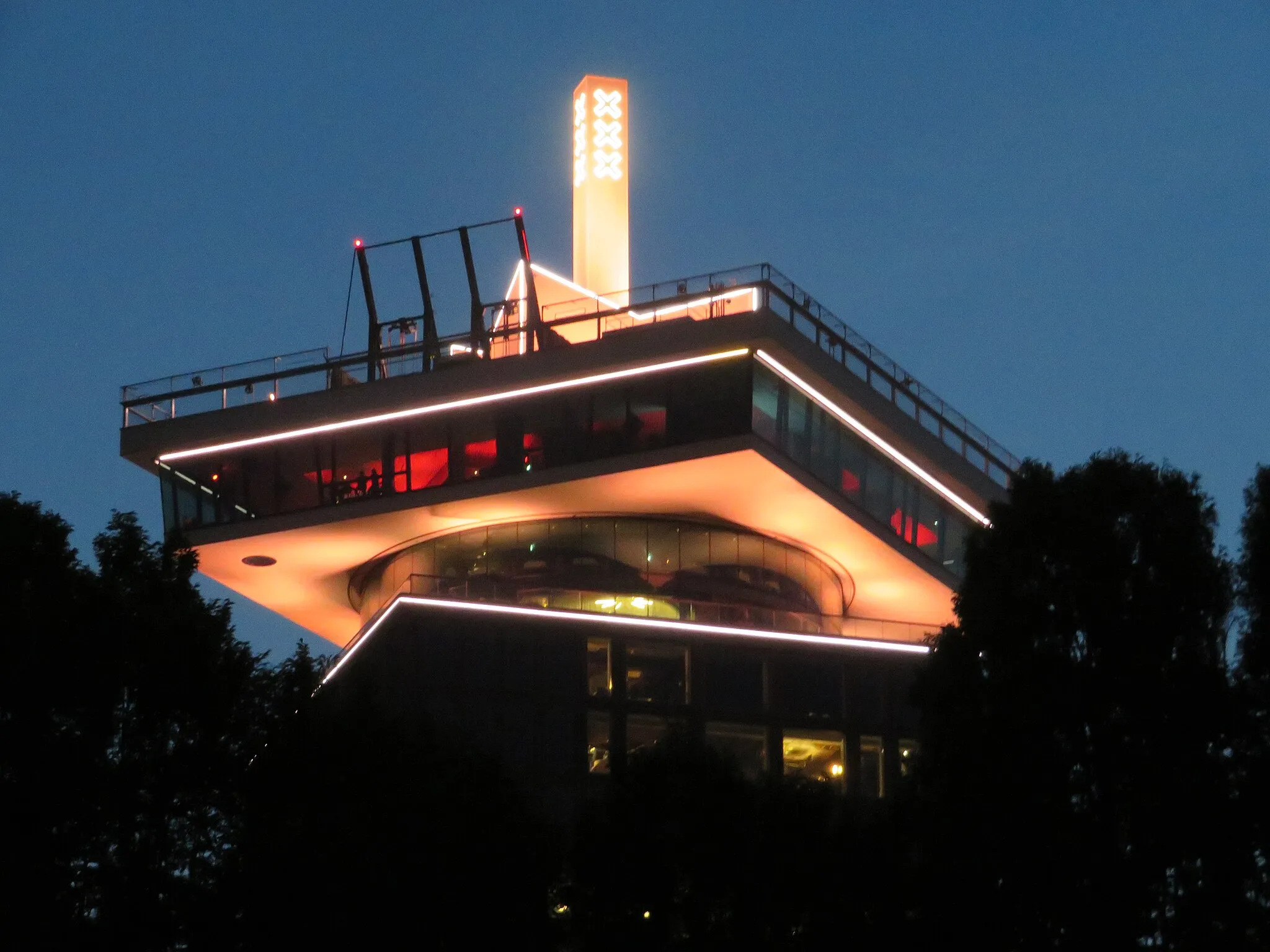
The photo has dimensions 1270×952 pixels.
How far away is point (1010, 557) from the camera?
34.4m

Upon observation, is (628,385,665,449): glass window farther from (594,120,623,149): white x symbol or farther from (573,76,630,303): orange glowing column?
(594,120,623,149): white x symbol

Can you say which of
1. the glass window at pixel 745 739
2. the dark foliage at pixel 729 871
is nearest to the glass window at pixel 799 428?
the glass window at pixel 745 739

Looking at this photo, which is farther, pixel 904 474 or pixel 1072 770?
pixel 904 474

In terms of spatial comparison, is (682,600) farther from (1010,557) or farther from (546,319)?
(1010,557)

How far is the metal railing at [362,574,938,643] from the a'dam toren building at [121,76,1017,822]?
Result: 0.10m

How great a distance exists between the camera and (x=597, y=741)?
6066 cm

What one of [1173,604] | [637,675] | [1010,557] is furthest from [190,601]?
[637,675]

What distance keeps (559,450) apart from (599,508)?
2.97 m

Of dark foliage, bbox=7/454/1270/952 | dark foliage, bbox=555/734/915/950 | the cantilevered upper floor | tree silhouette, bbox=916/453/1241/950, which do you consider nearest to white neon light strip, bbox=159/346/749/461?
the cantilevered upper floor

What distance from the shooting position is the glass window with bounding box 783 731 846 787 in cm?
6284

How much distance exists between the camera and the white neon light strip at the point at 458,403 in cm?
6147

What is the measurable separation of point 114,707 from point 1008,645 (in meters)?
15.7

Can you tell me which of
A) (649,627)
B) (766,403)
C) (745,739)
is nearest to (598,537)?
(649,627)

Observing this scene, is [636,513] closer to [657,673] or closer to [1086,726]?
[657,673]
